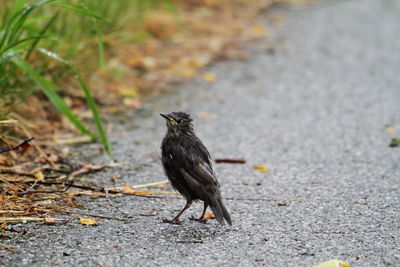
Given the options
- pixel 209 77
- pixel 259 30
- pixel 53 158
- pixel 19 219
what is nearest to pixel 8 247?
pixel 19 219

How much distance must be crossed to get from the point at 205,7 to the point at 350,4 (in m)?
2.69

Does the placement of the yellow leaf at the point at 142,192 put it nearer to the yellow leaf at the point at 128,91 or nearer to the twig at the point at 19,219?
the twig at the point at 19,219

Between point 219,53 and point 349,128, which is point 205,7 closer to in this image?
point 219,53

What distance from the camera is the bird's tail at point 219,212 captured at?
3842mm

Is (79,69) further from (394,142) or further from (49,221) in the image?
(394,142)

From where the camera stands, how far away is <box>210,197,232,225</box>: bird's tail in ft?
12.6

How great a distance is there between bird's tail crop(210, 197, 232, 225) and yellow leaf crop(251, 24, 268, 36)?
5.70 m

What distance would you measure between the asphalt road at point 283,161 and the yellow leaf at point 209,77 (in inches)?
5.0

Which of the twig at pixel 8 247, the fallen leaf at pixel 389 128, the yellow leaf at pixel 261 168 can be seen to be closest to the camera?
the twig at pixel 8 247

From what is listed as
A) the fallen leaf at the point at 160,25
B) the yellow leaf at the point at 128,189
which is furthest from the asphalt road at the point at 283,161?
the fallen leaf at the point at 160,25

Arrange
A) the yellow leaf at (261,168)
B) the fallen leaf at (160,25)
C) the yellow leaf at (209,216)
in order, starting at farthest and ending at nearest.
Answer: the fallen leaf at (160,25), the yellow leaf at (261,168), the yellow leaf at (209,216)

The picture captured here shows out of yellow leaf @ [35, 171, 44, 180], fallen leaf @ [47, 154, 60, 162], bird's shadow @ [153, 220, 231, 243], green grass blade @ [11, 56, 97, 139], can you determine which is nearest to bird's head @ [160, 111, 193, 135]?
bird's shadow @ [153, 220, 231, 243]

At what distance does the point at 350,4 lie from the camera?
11.0 metres

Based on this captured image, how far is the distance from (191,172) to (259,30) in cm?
568
